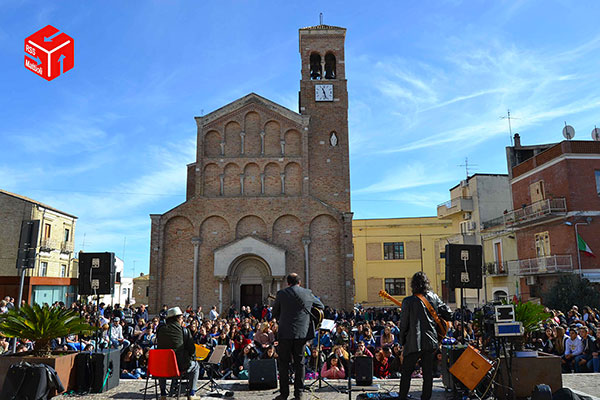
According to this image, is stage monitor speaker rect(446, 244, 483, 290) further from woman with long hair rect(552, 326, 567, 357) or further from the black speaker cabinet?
the black speaker cabinet

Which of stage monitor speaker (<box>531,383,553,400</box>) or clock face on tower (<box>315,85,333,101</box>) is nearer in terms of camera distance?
stage monitor speaker (<box>531,383,553,400</box>)

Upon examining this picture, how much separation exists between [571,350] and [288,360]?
25.5 feet

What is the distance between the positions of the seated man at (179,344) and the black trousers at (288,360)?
142cm

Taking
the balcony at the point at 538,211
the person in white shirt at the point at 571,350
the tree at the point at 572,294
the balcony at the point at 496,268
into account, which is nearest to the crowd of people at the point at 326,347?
the person in white shirt at the point at 571,350

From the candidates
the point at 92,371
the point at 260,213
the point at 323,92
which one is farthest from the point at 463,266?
the point at 323,92

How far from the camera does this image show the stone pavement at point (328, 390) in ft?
23.3

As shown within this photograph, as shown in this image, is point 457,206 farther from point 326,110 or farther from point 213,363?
point 213,363

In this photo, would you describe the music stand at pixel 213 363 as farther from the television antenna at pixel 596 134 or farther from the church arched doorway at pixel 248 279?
the television antenna at pixel 596 134

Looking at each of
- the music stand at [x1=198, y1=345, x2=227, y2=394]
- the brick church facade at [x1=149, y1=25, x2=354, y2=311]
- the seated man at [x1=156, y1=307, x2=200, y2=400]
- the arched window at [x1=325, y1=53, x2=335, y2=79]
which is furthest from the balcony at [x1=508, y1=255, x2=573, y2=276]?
the seated man at [x1=156, y1=307, x2=200, y2=400]

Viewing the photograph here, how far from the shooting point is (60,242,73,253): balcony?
120ft

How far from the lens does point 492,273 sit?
96.7 feet

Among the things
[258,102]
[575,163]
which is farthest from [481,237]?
[258,102]

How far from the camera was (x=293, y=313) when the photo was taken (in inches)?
244

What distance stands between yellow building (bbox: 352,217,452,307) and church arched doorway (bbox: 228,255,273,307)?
48.9 feet
